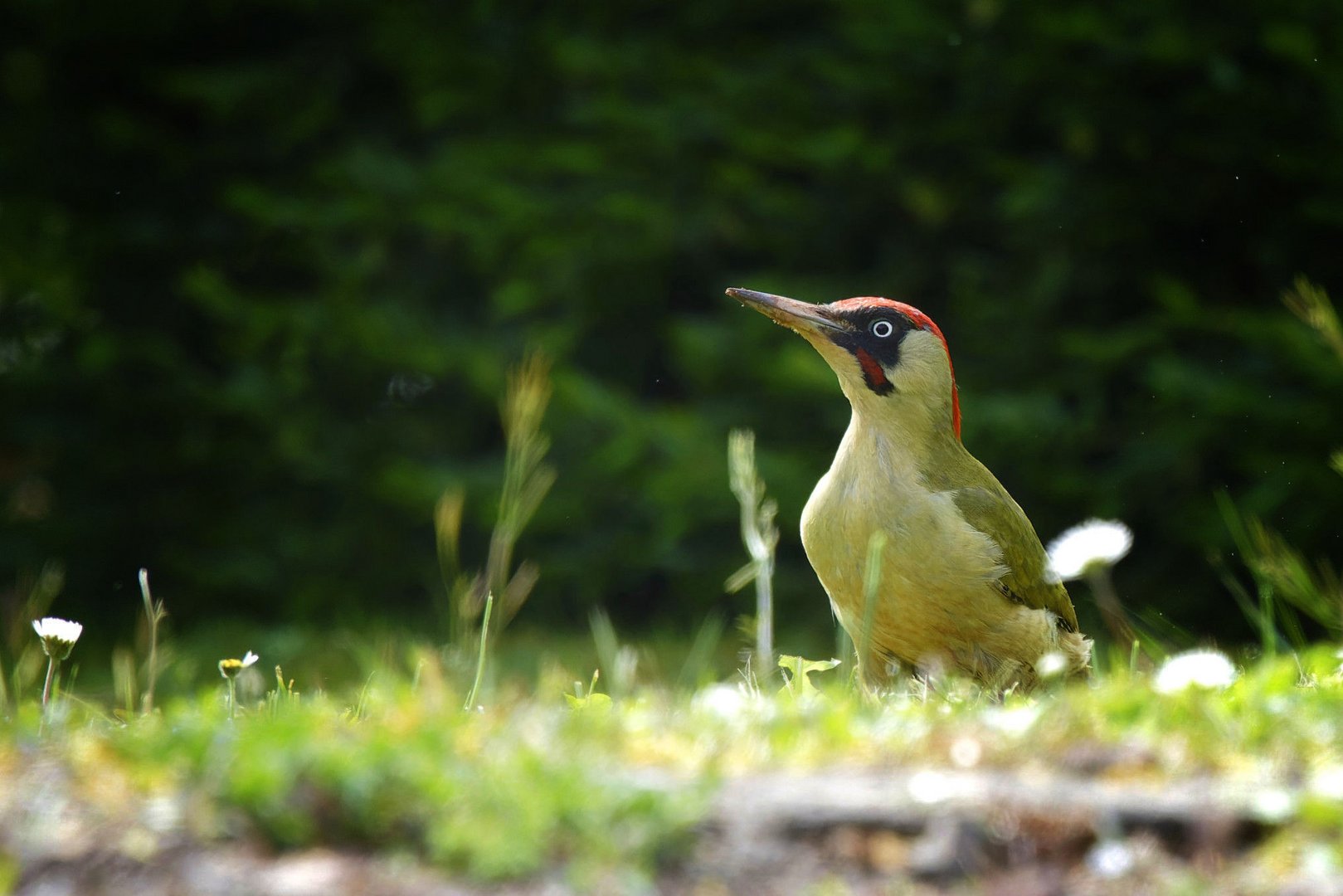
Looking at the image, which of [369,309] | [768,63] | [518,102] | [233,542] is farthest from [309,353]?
[768,63]

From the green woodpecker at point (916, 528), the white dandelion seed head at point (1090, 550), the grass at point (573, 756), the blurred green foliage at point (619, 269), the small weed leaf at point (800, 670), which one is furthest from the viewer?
the blurred green foliage at point (619, 269)

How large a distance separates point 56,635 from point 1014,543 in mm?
2363

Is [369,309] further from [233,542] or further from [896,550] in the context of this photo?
[896,550]

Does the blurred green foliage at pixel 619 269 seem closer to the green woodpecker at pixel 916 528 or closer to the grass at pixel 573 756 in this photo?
the green woodpecker at pixel 916 528

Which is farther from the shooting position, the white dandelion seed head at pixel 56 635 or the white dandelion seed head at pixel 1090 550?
the white dandelion seed head at pixel 56 635

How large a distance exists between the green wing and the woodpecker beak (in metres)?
0.56

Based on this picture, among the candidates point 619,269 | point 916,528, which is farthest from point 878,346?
point 619,269

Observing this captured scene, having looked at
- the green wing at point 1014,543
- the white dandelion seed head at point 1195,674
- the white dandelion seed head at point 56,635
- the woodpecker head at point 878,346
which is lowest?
the green wing at point 1014,543

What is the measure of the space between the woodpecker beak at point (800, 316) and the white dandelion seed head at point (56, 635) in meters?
1.92

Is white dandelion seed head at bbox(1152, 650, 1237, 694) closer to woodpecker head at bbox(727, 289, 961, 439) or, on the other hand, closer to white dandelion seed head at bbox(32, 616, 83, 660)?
woodpecker head at bbox(727, 289, 961, 439)

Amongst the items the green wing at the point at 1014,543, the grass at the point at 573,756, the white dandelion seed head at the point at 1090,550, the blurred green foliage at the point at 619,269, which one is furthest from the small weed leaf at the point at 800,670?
the blurred green foliage at the point at 619,269

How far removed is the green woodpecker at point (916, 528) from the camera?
3758 mm

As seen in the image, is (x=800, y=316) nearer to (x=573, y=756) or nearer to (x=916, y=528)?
(x=916, y=528)

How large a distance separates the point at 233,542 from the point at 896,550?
15.6 ft
